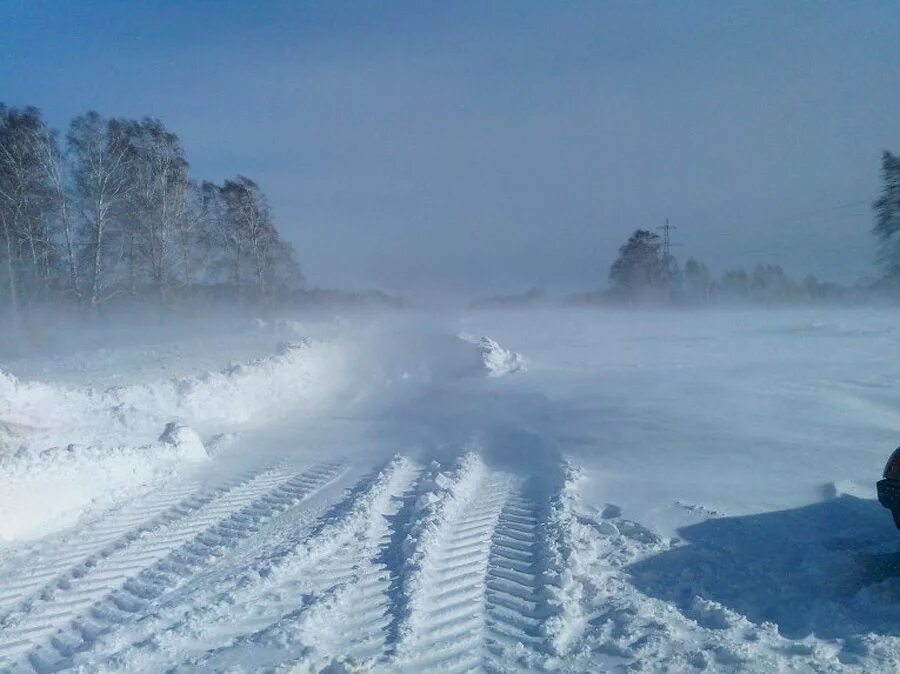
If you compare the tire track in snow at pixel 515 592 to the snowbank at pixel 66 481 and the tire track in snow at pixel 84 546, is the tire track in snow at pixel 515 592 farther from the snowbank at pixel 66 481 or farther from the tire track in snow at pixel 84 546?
the snowbank at pixel 66 481

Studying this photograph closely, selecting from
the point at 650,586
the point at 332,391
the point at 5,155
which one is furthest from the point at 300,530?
the point at 5,155

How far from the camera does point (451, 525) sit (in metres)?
6.27

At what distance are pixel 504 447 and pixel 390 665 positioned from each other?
608cm

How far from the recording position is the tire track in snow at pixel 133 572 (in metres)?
4.31

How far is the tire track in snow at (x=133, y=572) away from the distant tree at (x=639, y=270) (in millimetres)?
39412

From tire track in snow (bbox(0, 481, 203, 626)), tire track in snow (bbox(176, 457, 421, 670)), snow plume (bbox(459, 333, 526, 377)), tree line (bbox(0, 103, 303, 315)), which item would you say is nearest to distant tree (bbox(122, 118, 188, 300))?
tree line (bbox(0, 103, 303, 315))

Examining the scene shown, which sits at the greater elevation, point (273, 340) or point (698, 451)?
point (273, 340)

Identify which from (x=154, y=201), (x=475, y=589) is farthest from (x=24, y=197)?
(x=475, y=589)

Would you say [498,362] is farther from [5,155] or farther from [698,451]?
[5,155]

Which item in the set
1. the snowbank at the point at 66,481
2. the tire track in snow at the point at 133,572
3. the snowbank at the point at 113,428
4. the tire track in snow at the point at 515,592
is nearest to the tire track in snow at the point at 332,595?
the tire track in snow at the point at 515,592

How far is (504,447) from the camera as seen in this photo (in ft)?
32.2

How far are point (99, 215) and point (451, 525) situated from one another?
18965 mm

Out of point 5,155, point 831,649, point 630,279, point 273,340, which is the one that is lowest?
point 831,649

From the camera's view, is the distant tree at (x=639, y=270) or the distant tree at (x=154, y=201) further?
the distant tree at (x=639, y=270)
